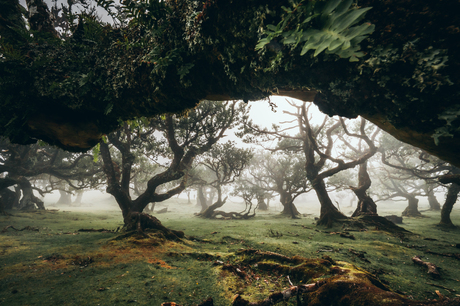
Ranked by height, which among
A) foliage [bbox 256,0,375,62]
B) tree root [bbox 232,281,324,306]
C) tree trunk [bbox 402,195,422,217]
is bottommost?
tree trunk [bbox 402,195,422,217]

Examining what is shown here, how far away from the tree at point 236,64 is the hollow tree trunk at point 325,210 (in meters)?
9.39

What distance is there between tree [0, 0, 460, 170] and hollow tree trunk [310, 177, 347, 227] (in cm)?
939

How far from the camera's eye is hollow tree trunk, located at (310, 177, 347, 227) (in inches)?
402

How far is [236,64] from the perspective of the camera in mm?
2605

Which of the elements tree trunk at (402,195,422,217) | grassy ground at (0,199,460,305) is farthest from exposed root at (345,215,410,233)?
tree trunk at (402,195,422,217)

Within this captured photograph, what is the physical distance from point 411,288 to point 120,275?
17.8 feet

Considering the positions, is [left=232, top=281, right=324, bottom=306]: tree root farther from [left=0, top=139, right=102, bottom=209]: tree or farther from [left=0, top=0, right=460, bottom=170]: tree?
[left=0, top=139, right=102, bottom=209]: tree

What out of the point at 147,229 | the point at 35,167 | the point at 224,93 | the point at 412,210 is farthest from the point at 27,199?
the point at 412,210

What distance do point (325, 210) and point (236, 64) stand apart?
11.0 m

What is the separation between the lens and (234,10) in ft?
7.34

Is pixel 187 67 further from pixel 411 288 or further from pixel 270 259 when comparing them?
pixel 411 288

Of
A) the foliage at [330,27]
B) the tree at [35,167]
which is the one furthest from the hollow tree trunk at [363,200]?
the tree at [35,167]

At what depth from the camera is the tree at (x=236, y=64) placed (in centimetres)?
158

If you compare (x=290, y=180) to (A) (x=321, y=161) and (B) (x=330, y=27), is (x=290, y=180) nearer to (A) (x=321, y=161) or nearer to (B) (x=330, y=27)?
(A) (x=321, y=161)
